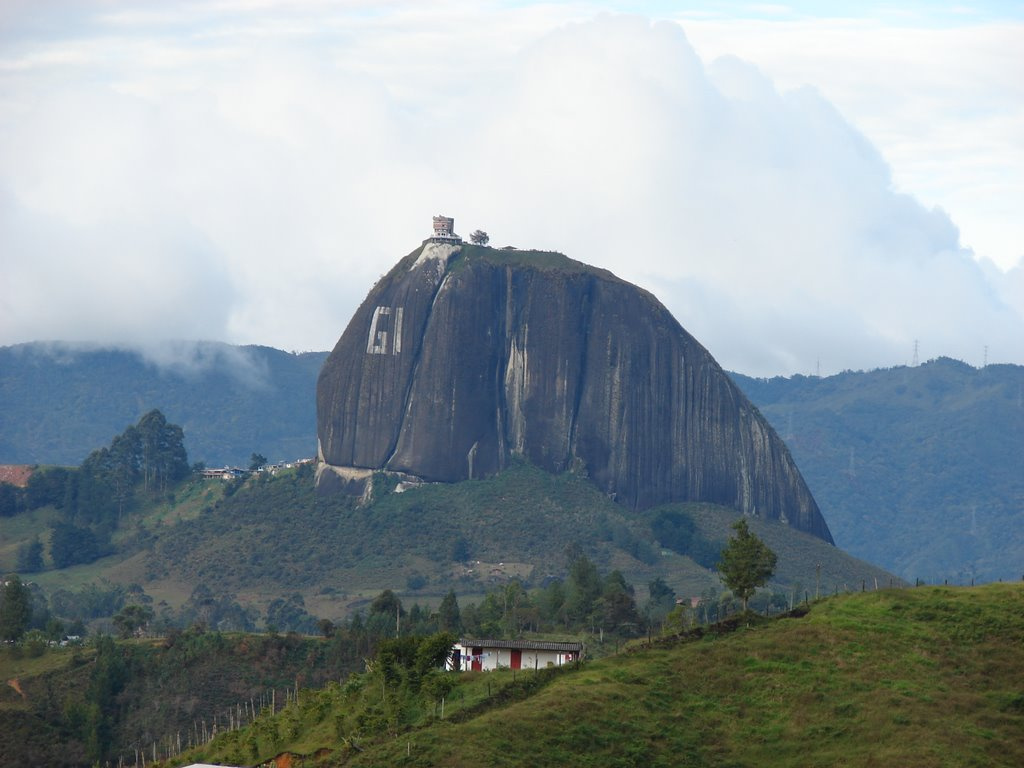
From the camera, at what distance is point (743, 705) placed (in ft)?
294

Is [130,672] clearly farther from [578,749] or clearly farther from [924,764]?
[924,764]

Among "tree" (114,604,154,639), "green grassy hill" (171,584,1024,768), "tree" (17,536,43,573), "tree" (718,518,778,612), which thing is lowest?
"green grassy hill" (171,584,1024,768)

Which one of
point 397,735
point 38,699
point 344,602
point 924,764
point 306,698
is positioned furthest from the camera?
point 344,602

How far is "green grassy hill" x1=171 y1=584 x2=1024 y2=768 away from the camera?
8300cm

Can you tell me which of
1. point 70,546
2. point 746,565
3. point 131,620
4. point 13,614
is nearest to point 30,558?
point 70,546

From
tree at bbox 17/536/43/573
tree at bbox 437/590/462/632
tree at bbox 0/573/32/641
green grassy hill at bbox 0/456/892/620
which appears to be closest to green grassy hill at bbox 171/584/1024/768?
tree at bbox 437/590/462/632

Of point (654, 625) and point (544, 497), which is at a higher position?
point (544, 497)

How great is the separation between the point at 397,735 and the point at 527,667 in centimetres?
1453

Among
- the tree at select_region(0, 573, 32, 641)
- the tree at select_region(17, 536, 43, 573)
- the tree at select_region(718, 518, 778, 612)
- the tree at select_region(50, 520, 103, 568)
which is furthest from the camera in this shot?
the tree at select_region(50, 520, 103, 568)

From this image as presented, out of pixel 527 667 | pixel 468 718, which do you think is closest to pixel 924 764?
pixel 468 718

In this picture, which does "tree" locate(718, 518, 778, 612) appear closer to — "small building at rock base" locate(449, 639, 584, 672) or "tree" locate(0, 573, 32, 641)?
"small building at rock base" locate(449, 639, 584, 672)

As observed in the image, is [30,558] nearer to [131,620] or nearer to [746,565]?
[131,620]

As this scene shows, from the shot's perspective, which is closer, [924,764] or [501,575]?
[924,764]

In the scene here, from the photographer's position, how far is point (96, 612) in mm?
175875
